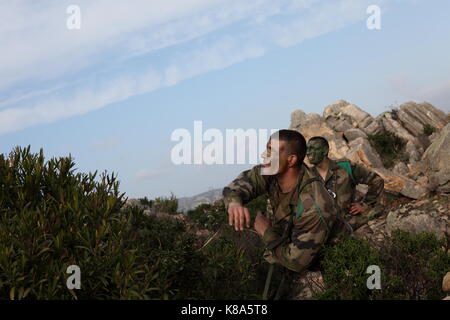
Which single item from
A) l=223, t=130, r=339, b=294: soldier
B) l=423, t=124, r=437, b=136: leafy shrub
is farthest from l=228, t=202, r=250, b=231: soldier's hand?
l=423, t=124, r=437, b=136: leafy shrub

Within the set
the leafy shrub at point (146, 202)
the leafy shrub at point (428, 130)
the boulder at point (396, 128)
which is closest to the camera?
the leafy shrub at point (146, 202)

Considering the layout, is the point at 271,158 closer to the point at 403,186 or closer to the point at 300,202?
the point at 300,202

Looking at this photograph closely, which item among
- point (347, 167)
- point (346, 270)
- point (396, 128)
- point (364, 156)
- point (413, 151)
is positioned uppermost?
point (396, 128)

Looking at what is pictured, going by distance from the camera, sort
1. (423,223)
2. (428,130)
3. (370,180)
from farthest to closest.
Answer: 1. (428,130)
2. (423,223)
3. (370,180)

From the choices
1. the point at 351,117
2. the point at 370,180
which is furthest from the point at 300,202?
the point at 351,117

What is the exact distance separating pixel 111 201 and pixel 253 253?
1.84 meters

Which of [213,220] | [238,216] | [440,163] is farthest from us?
[213,220]

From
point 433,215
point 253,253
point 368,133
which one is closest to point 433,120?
point 368,133

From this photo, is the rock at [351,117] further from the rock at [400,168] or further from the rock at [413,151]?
the rock at [400,168]

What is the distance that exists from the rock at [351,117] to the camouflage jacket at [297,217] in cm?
2195

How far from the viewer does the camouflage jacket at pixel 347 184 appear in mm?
8352

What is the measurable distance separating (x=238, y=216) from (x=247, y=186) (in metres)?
0.52

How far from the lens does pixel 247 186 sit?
4.94m

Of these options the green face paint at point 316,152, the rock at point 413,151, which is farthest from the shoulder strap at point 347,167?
the rock at point 413,151
